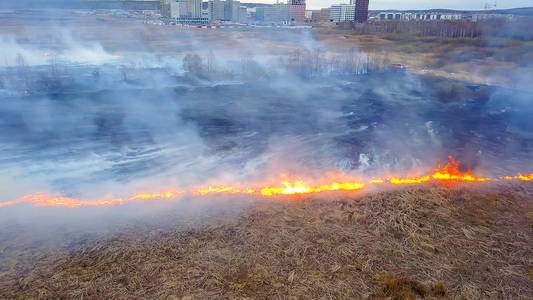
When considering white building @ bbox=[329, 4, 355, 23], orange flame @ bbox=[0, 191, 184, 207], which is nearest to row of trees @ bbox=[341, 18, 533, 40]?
white building @ bbox=[329, 4, 355, 23]

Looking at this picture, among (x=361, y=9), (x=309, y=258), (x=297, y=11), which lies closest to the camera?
(x=309, y=258)

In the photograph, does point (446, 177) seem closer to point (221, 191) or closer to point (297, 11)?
point (221, 191)

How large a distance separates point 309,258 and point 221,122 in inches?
602

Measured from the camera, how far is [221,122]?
76.2 ft

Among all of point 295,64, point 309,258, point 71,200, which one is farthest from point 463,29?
point 71,200

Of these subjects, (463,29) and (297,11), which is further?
(297,11)

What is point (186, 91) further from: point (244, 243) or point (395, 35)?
point (395, 35)

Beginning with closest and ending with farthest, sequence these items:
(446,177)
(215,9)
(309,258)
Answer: (309,258) < (446,177) < (215,9)

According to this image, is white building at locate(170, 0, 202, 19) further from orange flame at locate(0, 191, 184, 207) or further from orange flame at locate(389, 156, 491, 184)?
orange flame at locate(389, 156, 491, 184)

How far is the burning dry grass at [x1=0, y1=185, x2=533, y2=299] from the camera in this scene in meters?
8.07

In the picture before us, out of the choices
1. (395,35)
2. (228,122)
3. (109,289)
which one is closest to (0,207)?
(109,289)

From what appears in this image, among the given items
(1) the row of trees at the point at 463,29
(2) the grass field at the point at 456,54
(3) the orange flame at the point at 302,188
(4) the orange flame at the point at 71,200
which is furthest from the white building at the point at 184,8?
(3) the orange flame at the point at 302,188

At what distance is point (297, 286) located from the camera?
8.18m

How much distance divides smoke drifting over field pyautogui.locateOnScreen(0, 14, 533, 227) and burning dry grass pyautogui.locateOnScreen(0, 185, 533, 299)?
11.8 ft
